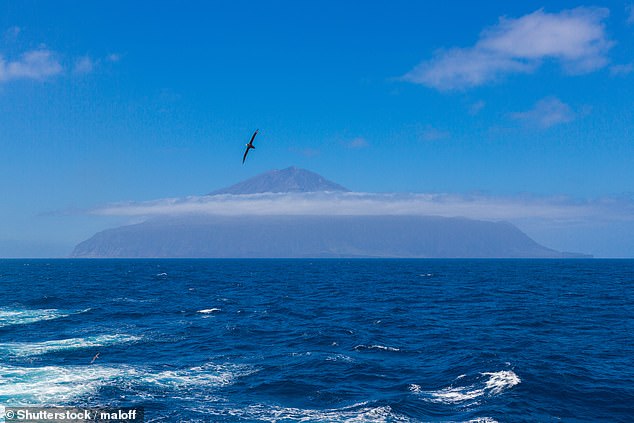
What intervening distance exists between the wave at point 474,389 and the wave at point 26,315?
2245 inches

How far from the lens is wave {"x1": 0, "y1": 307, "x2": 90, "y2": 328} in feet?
229

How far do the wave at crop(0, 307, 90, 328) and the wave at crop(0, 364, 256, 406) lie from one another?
29908mm

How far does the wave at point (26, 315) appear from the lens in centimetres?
6969

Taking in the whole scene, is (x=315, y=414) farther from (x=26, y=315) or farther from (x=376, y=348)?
(x=26, y=315)

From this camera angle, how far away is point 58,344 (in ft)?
173

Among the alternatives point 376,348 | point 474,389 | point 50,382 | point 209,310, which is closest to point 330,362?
point 376,348

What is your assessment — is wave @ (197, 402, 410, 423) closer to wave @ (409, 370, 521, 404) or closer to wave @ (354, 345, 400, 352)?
wave @ (409, 370, 521, 404)

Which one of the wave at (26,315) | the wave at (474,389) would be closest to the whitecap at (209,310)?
the wave at (26,315)

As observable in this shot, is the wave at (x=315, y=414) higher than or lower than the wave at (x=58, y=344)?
lower

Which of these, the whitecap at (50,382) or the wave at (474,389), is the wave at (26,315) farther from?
the wave at (474,389)

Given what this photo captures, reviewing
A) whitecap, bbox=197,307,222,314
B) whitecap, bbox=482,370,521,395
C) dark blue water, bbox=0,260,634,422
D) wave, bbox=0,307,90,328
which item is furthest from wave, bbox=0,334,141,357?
whitecap, bbox=482,370,521,395

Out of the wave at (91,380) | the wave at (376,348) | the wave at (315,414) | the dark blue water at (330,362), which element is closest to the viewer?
the wave at (315,414)

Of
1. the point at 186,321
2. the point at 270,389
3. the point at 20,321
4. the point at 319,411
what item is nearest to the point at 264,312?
the point at 186,321

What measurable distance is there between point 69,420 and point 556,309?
71163mm
